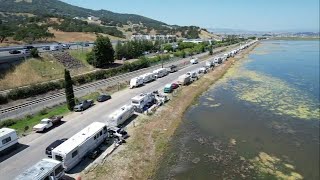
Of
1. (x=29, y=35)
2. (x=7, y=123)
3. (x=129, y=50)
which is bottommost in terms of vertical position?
(x=7, y=123)

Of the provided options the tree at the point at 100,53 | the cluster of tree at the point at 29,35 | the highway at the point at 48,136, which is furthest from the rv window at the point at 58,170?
the cluster of tree at the point at 29,35

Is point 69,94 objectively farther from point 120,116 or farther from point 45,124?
point 120,116

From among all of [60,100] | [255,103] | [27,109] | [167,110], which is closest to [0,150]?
[27,109]

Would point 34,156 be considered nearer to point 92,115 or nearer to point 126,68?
point 92,115

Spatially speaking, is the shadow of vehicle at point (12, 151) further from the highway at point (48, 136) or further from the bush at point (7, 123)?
the bush at point (7, 123)

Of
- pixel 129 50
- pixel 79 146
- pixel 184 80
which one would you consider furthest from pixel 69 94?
pixel 129 50

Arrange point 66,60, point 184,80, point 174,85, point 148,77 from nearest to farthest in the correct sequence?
point 174,85, point 184,80, point 148,77, point 66,60

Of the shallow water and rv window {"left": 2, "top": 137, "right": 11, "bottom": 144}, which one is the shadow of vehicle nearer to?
rv window {"left": 2, "top": 137, "right": 11, "bottom": 144}
